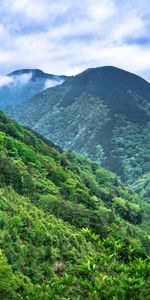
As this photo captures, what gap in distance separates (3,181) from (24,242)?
21017 millimetres

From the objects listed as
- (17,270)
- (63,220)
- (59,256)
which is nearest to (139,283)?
(17,270)

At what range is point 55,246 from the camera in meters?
59.6

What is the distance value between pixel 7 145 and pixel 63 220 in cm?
3153

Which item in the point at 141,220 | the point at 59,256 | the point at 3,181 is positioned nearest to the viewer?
the point at 59,256

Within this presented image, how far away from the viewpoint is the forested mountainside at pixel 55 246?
1919 cm

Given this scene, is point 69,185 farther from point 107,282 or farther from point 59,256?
point 107,282

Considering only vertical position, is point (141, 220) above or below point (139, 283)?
below

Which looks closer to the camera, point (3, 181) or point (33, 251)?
point (33, 251)

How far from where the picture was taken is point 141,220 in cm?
14338

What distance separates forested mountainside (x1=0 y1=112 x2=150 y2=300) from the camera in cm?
1919

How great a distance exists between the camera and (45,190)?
86.6 meters

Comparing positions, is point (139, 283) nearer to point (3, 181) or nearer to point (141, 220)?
point (3, 181)

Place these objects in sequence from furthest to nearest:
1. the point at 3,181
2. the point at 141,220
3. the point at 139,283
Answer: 1. the point at 141,220
2. the point at 3,181
3. the point at 139,283

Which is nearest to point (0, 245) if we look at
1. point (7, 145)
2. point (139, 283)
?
point (139, 283)
